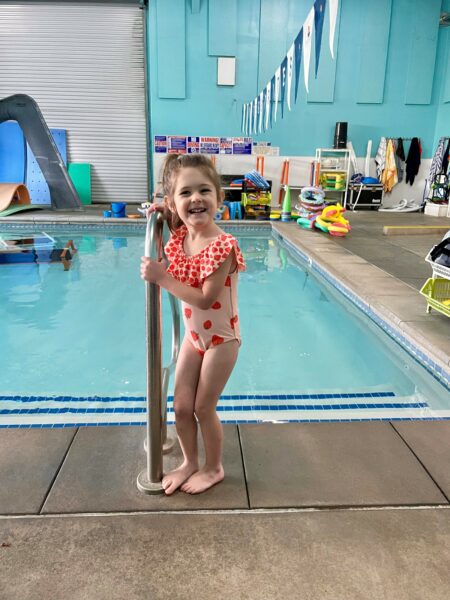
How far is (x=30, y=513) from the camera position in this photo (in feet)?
5.01

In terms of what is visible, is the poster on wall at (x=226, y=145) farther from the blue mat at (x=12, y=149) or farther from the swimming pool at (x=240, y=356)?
the swimming pool at (x=240, y=356)

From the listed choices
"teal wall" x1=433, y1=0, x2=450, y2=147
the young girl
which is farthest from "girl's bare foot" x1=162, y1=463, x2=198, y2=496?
"teal wall" x1=433, y1=0, x2=450, y2=147

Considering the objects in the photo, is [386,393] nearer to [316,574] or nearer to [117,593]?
[316,574]

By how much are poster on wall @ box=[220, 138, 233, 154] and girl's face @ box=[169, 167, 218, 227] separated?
30.0 ft

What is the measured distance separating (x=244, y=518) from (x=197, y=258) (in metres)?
0.84

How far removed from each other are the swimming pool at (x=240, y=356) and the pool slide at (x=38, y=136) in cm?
409

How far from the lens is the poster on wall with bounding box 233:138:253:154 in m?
10.1

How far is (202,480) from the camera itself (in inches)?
65.3

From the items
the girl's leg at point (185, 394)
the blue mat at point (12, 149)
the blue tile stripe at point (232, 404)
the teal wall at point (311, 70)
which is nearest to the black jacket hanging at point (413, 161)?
the teal wall at point (311, 70)

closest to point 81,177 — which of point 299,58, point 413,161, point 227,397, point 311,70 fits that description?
point 311,70

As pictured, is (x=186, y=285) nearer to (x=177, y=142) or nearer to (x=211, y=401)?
(x=211, y=401)

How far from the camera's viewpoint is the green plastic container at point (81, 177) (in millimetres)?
10680

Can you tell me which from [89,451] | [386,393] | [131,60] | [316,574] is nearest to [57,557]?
[89,451]

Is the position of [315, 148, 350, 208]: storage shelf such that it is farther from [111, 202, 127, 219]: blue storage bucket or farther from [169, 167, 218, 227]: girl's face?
[169, 167, 218, 227]: girl's face
